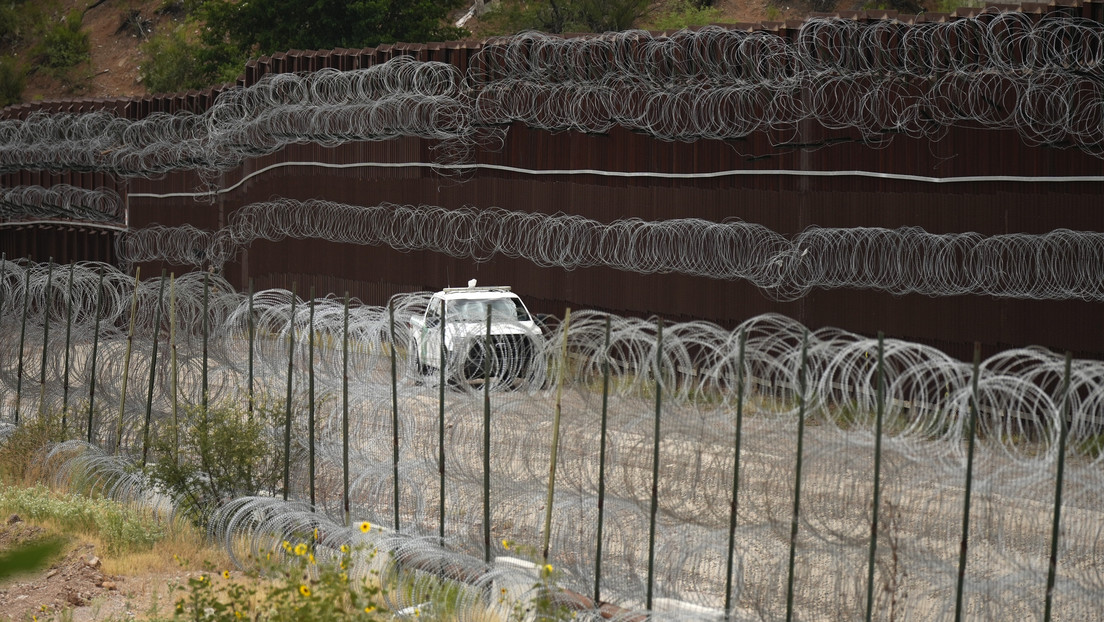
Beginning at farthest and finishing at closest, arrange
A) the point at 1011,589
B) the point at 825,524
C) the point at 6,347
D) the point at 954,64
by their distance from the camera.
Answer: the point at 954,64 → the point at 6,347 → the point at 825,524 → the point at 1011,589

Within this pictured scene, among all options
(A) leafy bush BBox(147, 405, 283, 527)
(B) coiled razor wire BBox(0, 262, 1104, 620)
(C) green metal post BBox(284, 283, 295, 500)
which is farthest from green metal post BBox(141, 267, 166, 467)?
(C) green metal post BBox(284, 283, 295, 500)

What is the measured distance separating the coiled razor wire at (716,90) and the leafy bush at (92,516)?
30.9 ft

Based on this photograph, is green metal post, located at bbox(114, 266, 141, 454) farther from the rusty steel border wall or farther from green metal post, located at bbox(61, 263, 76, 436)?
the rusty steel border wall

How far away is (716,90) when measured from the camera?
16.4 meters

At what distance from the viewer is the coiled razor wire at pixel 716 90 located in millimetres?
13930

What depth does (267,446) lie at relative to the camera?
10.2 meters

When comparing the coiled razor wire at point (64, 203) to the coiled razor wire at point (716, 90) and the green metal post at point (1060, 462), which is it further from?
the green metal post at point (1060, 462)

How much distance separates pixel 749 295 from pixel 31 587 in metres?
10.7

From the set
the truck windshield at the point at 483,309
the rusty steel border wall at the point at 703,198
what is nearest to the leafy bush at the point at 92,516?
the truck windshield at the point at 483,309

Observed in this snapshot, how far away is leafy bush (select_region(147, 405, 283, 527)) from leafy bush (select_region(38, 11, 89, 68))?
57.9 meters

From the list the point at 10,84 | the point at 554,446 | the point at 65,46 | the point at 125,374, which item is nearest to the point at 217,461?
the point at 125,374

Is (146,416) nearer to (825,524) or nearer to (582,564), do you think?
(582,564)

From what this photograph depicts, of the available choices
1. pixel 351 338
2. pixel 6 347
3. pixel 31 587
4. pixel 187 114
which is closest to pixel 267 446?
pixel 351 338

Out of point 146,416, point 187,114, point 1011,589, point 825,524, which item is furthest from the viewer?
point 187,114
